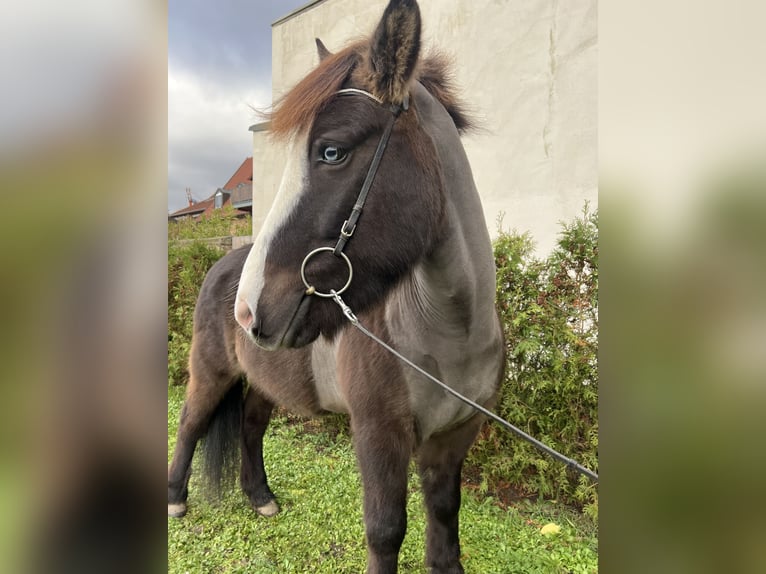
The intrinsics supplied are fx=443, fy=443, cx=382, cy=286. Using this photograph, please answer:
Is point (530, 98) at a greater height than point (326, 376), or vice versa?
point (530, 98)

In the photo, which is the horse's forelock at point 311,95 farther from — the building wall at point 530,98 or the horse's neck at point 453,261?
the building wall at point 530,98

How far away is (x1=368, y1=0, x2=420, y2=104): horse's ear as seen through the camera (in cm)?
134

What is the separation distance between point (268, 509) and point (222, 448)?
55 cm

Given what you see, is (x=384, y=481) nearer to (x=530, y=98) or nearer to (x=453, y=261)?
(x=453, y=261)

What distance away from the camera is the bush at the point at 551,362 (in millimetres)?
2828

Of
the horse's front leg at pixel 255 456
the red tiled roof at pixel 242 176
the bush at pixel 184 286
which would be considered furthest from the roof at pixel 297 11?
the red tiled roof at pixel 242 176

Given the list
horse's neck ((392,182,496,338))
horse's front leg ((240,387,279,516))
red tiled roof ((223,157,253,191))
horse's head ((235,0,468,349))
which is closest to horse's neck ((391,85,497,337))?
horse's neck ((392,182,496,338))

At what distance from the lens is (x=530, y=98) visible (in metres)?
4.82

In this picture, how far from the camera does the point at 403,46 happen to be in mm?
1388

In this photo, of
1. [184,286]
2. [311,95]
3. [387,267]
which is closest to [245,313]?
[387,267]

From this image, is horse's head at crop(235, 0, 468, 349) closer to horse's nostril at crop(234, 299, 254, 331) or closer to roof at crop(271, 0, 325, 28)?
horse's nostril at crop(234, 299, 254, 331)
